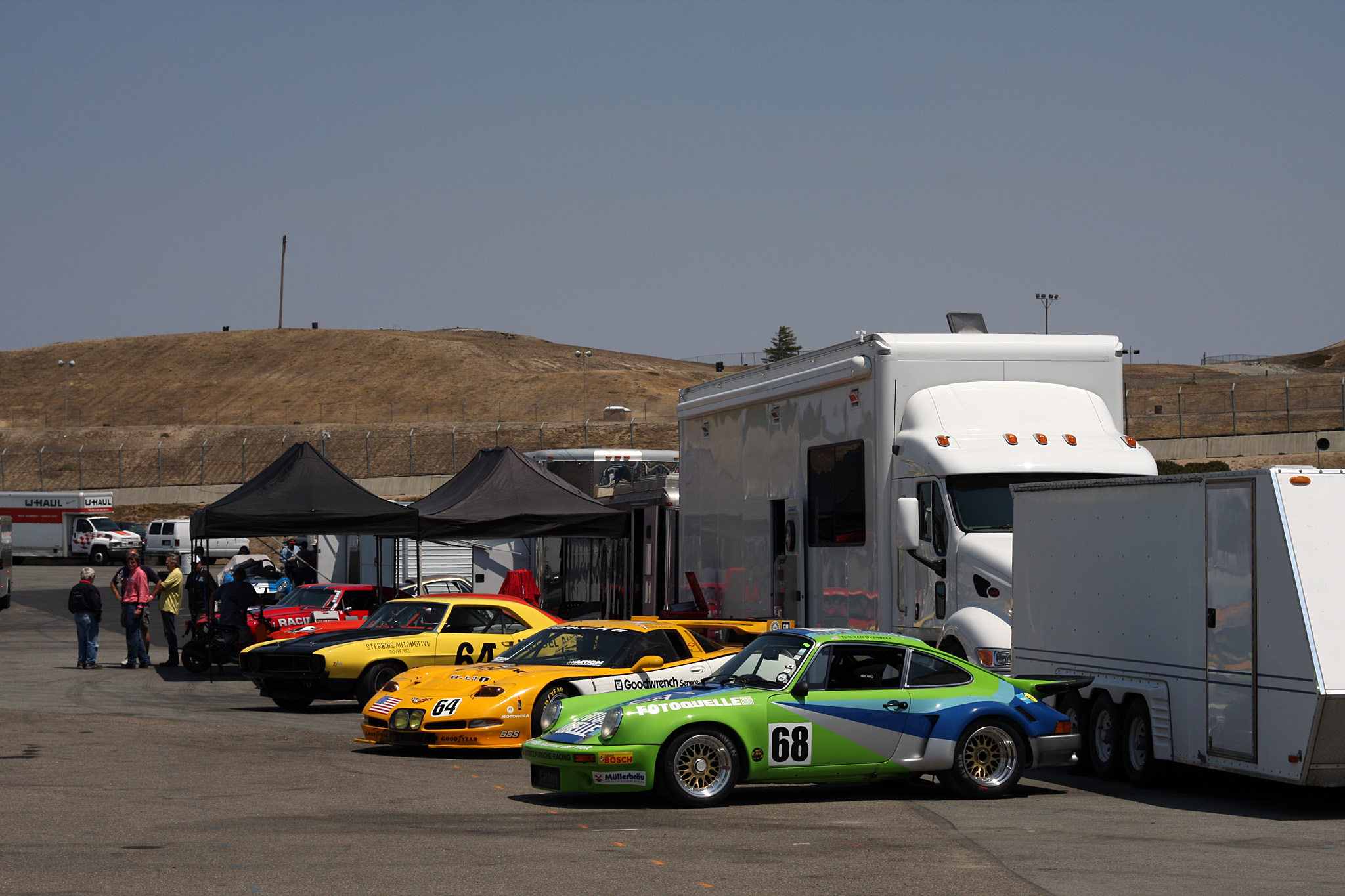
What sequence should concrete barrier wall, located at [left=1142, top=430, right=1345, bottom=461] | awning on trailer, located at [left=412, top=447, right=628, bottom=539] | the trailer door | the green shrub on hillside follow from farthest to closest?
A: concrete barrier wall, located at [left=1142, top=430, right=1345, bottom=461] → the green shrub on hillside → awning on trailer, located at [left=412, top=447, right=628, bottom=539] → the trailer door

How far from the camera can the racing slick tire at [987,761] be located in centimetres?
1056

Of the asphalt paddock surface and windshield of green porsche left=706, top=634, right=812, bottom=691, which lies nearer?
the asphalt paddock surface

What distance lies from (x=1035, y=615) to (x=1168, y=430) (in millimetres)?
67323

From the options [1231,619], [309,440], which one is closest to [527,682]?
[1231,619]

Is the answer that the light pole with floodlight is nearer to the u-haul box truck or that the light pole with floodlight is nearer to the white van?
the u-haul box truck

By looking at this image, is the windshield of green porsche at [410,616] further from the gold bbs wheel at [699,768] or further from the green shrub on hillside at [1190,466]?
the green shrub on hillside at [1190,466]

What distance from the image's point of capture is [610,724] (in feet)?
32.7

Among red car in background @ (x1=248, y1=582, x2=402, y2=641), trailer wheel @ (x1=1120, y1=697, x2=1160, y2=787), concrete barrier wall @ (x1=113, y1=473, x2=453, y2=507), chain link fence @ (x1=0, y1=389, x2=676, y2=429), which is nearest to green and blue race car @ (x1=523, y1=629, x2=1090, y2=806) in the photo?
trailer wheel @ (x1=1120, y1=697, x2=1160, y2=787)

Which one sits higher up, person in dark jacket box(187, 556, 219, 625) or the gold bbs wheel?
person in dark jacket box(187, 556, 219, 625)

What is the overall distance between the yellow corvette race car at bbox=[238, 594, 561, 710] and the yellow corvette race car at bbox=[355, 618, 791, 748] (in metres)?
2.98

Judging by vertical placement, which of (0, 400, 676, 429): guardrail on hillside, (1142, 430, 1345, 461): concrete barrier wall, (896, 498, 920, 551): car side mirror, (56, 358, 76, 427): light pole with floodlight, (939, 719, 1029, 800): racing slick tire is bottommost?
(939, 719, 1029, 800): racing slick tire

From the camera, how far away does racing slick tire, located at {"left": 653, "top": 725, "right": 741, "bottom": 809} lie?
9883 mm

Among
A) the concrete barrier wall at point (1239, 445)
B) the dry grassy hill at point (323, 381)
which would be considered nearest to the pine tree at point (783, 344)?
the dry grassy hill at point (323, 381)

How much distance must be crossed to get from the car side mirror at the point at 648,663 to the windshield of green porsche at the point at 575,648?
6.6 inches
